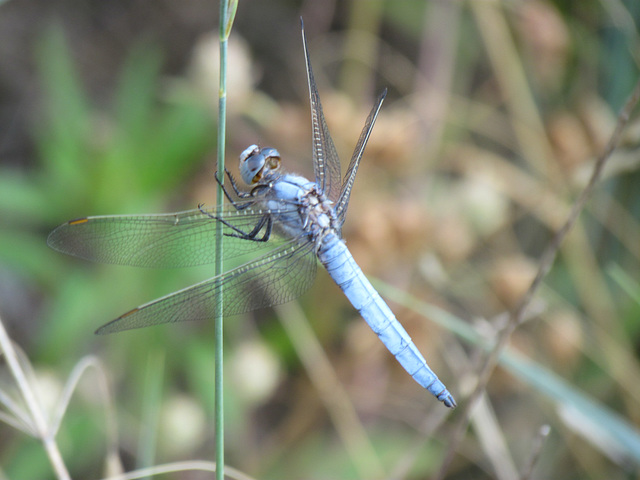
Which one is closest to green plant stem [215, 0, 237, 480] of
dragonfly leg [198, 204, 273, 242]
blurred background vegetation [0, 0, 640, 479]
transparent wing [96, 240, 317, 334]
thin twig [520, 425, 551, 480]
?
transparent wing [96, 240, 317, 334]

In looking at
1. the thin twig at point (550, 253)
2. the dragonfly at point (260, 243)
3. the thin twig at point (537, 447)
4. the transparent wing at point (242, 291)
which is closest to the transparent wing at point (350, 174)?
the dragonfly at point (260, 243)

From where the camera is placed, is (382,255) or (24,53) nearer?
(382,255)

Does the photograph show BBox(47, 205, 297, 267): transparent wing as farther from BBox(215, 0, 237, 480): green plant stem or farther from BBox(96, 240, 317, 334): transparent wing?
BBox(215, 0, 237, 480): green plant stem

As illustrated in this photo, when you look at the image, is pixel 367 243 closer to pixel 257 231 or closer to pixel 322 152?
pixel 322 152

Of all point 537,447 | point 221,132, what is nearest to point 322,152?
point 221,132

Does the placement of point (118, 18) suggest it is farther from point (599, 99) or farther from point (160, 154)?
point (599, 99)

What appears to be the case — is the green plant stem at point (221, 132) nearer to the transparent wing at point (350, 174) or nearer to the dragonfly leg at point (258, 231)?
the dragonfly leg at point (258, 231)

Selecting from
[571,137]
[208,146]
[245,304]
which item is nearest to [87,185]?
[208,146]
